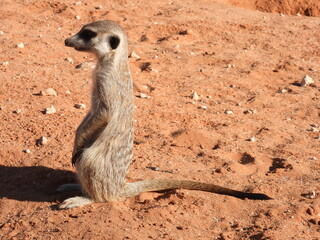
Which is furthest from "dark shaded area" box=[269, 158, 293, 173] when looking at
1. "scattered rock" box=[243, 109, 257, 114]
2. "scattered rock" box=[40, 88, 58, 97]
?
"scattered rock" box=[40, 88, 58, 97]

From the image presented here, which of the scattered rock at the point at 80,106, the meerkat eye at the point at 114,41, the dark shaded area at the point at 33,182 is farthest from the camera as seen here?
the scattered rock at the point at 80,106

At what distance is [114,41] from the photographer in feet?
11.2

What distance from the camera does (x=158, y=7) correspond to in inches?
330

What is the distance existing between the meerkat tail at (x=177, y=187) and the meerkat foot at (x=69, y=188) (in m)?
0.41

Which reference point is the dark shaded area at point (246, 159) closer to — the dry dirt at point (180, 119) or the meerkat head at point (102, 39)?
the dry dirt at point (180, 119)

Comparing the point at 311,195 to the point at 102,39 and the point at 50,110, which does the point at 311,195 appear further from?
the point at 50,110

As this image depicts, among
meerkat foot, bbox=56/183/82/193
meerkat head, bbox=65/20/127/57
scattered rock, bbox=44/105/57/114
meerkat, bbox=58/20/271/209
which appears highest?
meerkat head, bbox=65/20/127/57

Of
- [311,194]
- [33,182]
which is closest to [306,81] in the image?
[311,194]

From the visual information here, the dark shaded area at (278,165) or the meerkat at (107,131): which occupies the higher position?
the meerkat at (107,131)

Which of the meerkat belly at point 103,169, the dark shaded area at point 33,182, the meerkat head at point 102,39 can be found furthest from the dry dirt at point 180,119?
the meerkat head at point 102,39

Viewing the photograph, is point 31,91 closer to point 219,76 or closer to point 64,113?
point 64,113

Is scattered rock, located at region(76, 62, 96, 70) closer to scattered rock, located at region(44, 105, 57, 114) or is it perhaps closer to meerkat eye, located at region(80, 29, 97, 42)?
scattered rock, located at region(44, 105, 57, 114)

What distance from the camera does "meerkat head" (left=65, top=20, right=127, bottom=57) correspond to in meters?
3.42

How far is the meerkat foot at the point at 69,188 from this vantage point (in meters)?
3.61
